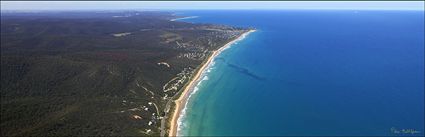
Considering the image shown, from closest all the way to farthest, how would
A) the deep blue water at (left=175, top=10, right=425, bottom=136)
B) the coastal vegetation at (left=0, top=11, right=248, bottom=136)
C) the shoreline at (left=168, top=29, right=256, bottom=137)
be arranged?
the coastal vegetation at (left=0, top=11, right=248, bottom=136)
the deep blue water at (left=175, top=10, right=425, bottom=136)
the shoreline at (left=168, top=29, right=256, bottom=137)

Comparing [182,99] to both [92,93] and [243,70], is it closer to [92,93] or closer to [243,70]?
[92,93]

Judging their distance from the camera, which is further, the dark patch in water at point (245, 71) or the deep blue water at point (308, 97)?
the dark patch in water at point (245, 71)

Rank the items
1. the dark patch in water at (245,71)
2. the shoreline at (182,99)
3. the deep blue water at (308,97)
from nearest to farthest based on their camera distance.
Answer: the deep blue water at (308,97), the shoreline at (182,99), the dark patch in water at (245,71)

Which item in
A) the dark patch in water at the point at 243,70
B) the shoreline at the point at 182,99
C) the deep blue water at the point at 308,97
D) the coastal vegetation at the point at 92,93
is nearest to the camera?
the coastal vegetation at the point at 92,93

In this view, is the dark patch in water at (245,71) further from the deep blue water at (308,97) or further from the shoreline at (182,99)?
the shoreline at (182,99)

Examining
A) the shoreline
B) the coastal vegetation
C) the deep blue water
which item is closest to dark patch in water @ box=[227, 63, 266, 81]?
the deep blue water

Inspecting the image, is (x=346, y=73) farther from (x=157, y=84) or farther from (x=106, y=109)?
(x=106, y=109)

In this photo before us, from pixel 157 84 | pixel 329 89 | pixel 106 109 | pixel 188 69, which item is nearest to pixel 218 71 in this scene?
pixel 188 69

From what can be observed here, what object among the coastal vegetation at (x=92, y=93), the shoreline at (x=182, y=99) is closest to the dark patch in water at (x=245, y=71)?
the shoreline at (x=182, y=99)

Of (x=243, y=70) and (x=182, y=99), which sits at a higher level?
(x=243, y=70)

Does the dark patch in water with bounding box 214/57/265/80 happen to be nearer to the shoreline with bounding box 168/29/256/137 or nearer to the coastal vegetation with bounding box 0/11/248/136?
the shoreline with bounding box 168/29/256/137

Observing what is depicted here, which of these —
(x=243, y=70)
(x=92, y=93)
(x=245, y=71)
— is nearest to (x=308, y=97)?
(x=245, y=71)
